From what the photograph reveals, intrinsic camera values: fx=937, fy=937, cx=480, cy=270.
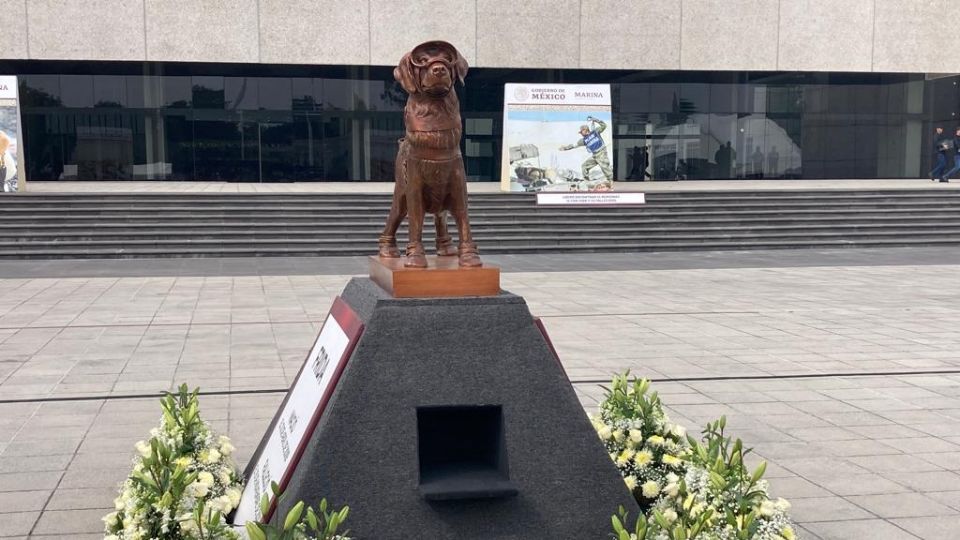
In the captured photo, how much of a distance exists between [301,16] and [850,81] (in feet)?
59.3

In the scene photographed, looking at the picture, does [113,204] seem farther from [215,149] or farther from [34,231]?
[215,149]

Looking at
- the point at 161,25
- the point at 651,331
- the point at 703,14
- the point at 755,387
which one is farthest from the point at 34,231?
the point at 703,14

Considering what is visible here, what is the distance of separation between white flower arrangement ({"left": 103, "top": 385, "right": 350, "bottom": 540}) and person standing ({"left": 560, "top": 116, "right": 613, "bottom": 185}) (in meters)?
17.3

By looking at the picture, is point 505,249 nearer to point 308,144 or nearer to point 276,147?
point 308,144

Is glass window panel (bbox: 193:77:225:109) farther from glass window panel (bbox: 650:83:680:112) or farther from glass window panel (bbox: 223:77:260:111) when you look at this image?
glass window panel (bbox: 650:83:680:112)

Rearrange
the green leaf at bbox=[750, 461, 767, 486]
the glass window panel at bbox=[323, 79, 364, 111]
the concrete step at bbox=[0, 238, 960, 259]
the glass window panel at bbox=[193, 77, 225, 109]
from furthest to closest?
the glass window panel at bbox=[323, 79, 364, 111]
the glass window panel at bbox=[193, 77, 225, 109]
the concrete step at bbox=[0, 238, 960, 259]
the green leaf at bbox=[750, 461, 767, 486]

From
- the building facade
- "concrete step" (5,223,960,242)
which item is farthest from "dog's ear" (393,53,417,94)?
the building facade

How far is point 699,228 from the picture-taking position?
786 inches

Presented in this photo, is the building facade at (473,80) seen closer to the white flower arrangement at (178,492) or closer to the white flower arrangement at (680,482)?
the white flower arrangement at (680,482)

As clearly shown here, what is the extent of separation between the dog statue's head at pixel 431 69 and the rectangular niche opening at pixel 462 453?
4.38 ft

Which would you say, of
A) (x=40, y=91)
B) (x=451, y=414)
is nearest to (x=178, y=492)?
(x=451, y=414)

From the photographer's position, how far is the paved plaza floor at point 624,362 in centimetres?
509

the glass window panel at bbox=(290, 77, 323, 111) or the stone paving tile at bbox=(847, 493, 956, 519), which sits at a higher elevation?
the glass window panel at bbox=(290, 77, 323, 111)

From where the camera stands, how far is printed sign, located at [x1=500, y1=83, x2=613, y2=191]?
2056 cm
